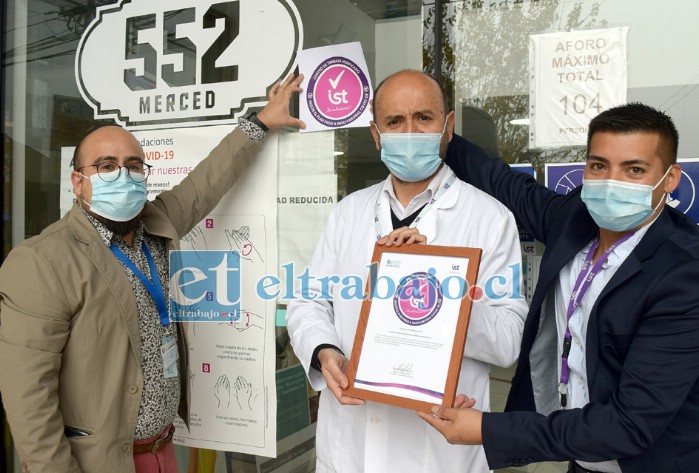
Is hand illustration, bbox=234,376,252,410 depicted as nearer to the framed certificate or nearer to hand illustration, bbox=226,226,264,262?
hand illustration, bbox=226,226,264,262

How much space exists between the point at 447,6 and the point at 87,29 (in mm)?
1946

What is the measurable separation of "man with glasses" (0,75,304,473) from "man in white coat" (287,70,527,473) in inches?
21.3

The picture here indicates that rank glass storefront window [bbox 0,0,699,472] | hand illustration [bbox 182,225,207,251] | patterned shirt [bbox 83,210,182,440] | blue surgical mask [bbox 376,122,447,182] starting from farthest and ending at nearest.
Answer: hand illustration [bbox 182,225,207,251], glass storefront window [bbox 0,0,699,472], patterned shirt [bbox 83,210,182,440], blue surgical mask [bbox 376,122,447,182]

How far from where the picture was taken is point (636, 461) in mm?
1479

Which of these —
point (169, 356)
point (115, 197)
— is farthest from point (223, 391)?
point (115, 197)

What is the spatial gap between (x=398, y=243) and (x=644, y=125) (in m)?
0.74

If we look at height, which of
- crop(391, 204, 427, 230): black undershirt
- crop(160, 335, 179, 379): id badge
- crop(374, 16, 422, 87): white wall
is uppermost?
crop(374, 16, 422, 87): white wall

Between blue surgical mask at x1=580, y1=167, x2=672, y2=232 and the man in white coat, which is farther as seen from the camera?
the man in white coat

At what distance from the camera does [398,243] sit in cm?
164

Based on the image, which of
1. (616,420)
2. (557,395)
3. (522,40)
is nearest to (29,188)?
(522,40)

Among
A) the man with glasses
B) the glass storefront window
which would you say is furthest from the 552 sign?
the man with glasses

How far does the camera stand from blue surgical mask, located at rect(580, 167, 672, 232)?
150cm

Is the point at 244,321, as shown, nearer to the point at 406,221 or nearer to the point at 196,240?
the point at 196,240

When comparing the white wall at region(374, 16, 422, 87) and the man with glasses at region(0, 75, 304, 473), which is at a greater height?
the white wall at region(374, 16, 422, 87)
